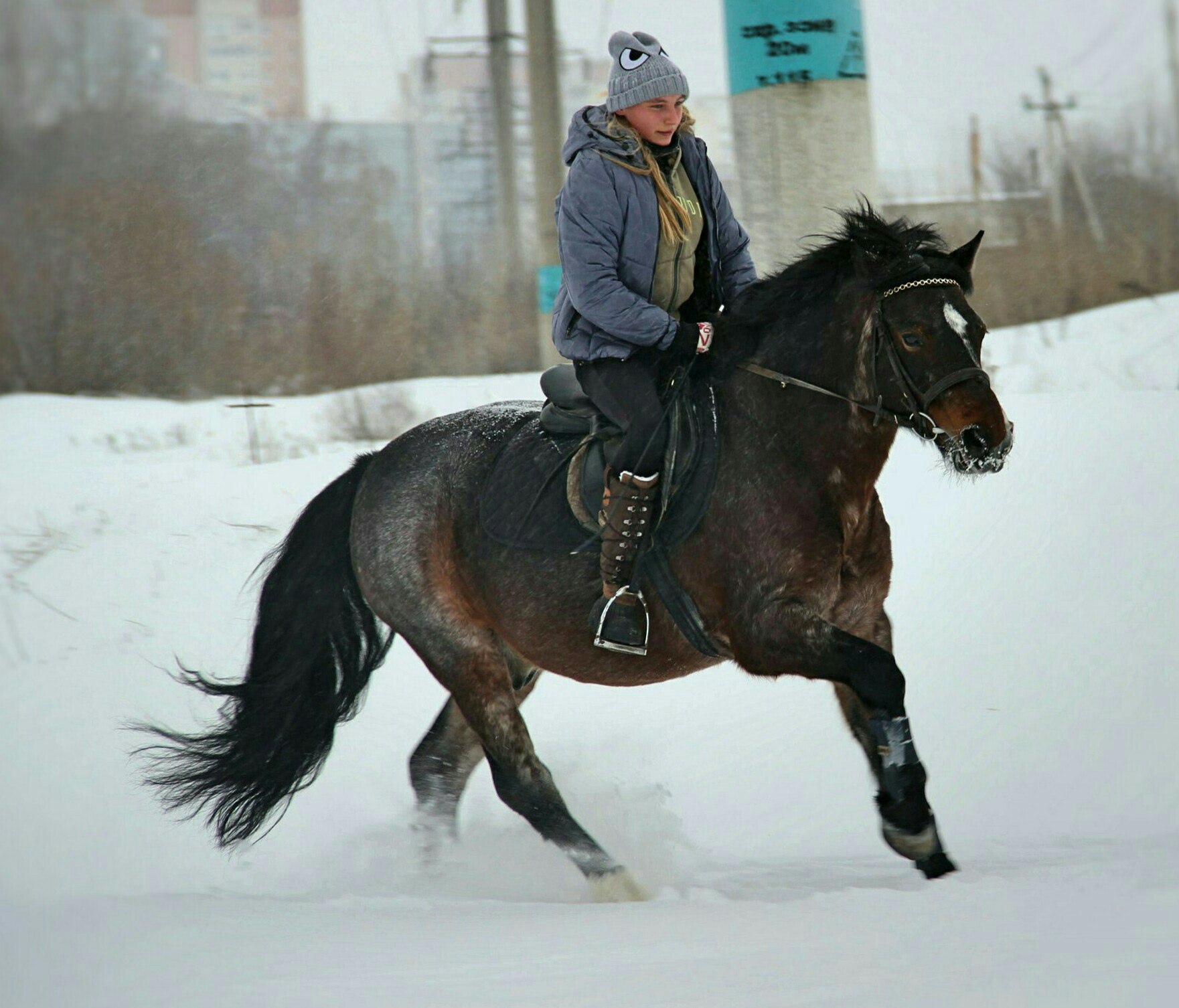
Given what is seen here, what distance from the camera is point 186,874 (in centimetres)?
457

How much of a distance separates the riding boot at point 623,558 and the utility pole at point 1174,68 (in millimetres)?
12052

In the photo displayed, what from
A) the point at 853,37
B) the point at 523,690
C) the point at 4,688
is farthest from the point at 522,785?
the point at 853,37

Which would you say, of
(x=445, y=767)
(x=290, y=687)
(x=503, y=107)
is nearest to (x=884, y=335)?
(x=445, y=767)

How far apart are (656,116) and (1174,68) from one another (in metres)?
14.5

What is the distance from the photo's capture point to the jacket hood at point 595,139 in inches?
147

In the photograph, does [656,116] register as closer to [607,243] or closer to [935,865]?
[607,243]

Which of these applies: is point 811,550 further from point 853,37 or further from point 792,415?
point 853,37

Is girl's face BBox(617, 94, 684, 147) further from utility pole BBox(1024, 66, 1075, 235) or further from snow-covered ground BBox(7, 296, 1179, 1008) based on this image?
utility pole BBox(1024, 66, 1075, 235)

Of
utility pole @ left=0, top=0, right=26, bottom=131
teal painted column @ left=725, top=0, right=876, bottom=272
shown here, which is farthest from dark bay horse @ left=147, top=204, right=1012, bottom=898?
utility pole @ left=0, top=0, right=26, bottom=131

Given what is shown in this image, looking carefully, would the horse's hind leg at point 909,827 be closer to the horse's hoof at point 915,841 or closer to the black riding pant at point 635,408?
the horse's hoof at point 915,841

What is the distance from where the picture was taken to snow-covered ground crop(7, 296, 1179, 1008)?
270cm

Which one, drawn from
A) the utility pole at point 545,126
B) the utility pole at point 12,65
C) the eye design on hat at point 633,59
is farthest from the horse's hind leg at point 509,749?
the utility pole at point 545,126

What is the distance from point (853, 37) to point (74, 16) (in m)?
4.52

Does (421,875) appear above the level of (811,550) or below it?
below
